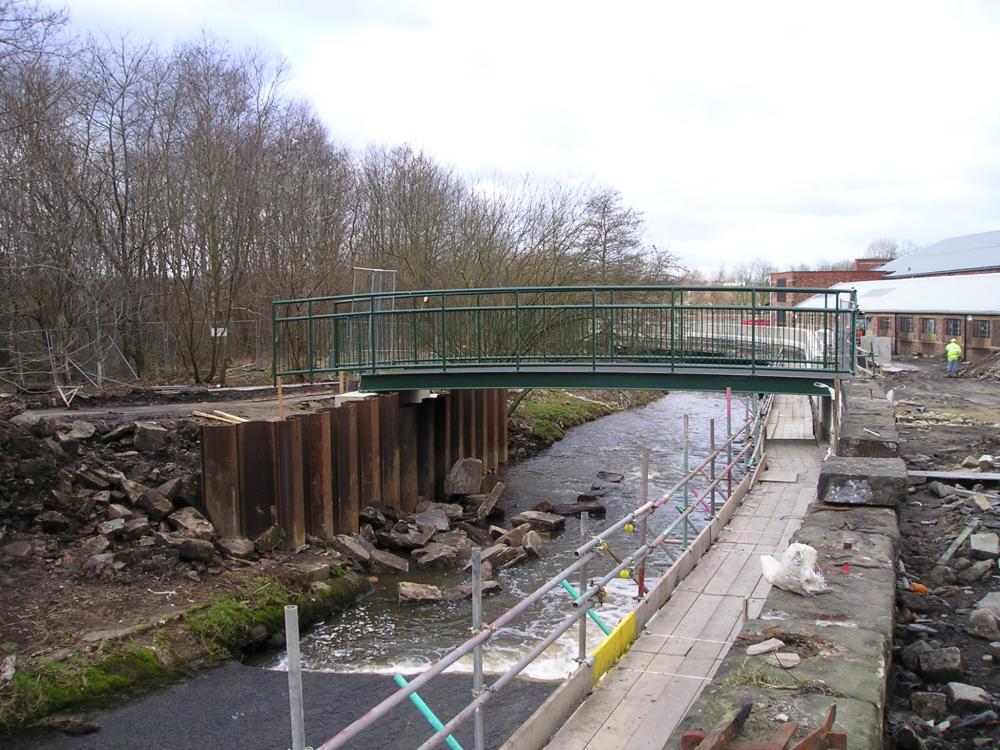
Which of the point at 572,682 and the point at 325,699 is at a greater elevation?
the point at 572,682

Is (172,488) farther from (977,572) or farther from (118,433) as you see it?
(977,572)

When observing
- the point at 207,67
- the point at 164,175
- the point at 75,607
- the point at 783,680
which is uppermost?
the point at 207,67

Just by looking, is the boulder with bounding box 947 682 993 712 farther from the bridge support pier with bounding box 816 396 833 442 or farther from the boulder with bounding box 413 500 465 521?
the boulder with bounding box 413 500 465 521

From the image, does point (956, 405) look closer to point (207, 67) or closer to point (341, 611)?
point (341, 611)

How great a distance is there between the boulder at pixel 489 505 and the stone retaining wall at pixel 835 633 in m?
11.5

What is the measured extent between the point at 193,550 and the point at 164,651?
2173 millimetres

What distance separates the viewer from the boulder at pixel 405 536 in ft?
50.4

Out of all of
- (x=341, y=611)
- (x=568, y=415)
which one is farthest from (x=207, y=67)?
(x=341, y=611)

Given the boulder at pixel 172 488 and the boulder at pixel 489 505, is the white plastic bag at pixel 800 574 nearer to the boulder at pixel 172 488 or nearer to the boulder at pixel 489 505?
the boulder at pixel 172 488

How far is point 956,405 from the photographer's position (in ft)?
64.8

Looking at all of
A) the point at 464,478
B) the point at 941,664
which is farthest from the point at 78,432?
the point at 941,664

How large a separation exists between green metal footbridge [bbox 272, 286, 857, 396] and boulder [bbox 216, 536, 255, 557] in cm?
397

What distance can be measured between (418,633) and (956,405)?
1475 cm

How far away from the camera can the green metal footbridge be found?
1523cm
